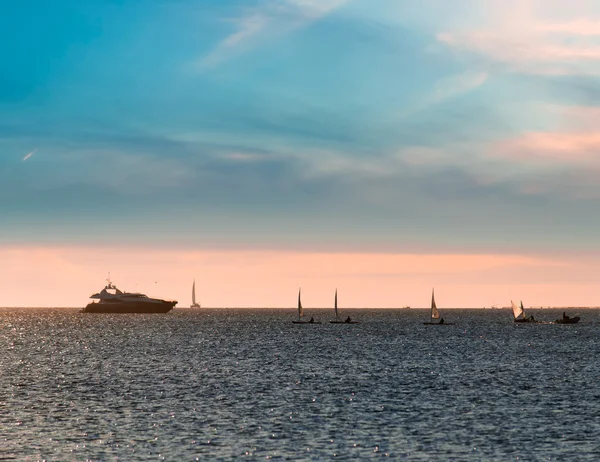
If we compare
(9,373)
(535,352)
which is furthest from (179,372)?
(535,352)

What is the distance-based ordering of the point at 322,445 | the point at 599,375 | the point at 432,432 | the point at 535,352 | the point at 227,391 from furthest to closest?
the point at 535,352 < the point at 599,375 < the point at 227,391 < the point at 432,432 < the point at 322,445

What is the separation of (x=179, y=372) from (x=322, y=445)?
57622 millimetres

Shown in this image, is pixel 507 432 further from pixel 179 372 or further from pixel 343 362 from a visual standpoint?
pixel 343 362

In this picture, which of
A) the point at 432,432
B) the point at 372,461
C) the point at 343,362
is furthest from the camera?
the point at 343,362

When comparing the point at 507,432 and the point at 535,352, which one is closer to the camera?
the point at 507,432

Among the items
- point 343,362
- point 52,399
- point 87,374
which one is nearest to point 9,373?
point 87,374

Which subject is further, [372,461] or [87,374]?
[87,374]

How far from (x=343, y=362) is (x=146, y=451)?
76.3m

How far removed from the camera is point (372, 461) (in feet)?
167

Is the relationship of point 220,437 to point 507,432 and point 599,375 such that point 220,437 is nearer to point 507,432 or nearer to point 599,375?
point 507,432

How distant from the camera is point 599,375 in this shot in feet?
357

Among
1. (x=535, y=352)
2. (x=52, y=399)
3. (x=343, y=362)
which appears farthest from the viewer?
(x=535, y=352)

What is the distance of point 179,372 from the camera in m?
111

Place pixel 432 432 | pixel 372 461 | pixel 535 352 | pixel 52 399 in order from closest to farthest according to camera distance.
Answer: pixel 372 461 → pixel 432 432 → pixel 52 399 → pixel 535 352
